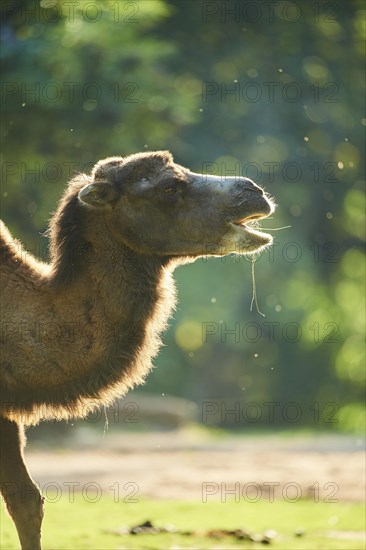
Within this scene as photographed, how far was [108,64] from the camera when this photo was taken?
57.8ft

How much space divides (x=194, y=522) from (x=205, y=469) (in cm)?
482

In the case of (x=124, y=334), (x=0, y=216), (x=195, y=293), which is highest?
(x=124, y=334)

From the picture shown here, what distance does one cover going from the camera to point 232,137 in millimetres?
27484

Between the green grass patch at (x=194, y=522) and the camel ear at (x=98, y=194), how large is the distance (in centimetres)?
270

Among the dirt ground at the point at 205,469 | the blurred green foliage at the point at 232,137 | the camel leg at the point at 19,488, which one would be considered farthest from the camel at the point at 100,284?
the blurred green foliage at the point at 232,137

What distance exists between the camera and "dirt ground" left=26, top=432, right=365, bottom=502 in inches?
481

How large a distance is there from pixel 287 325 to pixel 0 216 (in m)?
15.7

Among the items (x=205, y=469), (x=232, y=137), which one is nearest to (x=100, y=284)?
(x=205, y=469)

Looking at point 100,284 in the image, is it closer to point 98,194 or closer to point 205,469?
point 98,194

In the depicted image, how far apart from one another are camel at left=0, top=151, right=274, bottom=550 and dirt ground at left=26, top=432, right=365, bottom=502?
5.43 meters

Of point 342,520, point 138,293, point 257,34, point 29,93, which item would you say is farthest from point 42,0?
point 257,34

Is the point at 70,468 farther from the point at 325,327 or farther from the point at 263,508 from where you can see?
the point at 325,327

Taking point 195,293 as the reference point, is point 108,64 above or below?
above

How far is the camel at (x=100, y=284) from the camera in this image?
6309 mm
